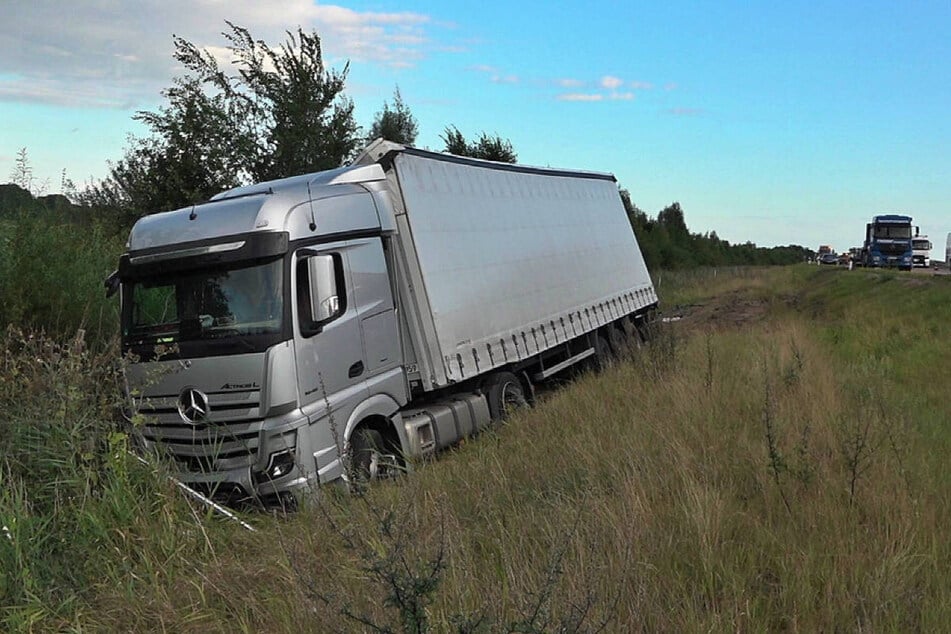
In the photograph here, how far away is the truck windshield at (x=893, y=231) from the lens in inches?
1606

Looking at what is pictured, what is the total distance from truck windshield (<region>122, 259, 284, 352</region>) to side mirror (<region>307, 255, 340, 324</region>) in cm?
33

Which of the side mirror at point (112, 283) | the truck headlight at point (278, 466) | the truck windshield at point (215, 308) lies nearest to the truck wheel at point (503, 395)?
the truck headlight at point (278, 466)

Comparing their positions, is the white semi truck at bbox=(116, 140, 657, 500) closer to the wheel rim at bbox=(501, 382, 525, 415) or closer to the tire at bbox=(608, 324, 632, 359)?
the wheel rim at bbox=(501, 382, 525, 415)

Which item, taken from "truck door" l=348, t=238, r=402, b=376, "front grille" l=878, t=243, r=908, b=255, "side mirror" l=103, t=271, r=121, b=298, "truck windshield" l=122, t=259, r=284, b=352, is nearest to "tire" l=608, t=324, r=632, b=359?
"truck door" l=348, t=238, r=402, b=376

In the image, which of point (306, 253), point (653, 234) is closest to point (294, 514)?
point (306, 253)

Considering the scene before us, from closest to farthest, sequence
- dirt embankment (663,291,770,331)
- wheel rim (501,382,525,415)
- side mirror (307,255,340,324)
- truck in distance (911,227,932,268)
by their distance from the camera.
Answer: side mirror (307,255,340,324)
wheel rim (501,382,525,415)
dirt embankment (663,291,770,331)
truck in distance (911,227,932,268)

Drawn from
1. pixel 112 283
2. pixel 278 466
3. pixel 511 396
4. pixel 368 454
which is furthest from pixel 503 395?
pixel 112 283

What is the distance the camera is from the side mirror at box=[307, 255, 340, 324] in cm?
664

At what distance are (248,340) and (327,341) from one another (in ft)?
2.46

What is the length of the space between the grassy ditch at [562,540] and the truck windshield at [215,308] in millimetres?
1142

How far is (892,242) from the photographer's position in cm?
4091

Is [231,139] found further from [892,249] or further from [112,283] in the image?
[892,249]

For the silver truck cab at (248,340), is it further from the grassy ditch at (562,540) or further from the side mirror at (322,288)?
the grassy ditch at (562,540)

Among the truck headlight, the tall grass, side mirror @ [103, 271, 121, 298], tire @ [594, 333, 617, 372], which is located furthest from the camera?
tire @ [594, 333, 617, 372]
